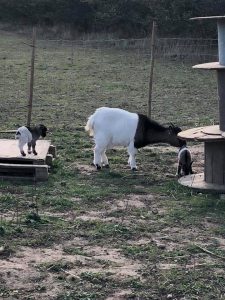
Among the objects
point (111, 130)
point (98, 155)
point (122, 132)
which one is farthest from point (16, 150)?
point (122, 132)

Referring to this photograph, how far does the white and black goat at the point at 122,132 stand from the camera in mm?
9648

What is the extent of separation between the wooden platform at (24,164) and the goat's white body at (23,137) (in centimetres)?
18

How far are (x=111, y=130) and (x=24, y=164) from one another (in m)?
1.45

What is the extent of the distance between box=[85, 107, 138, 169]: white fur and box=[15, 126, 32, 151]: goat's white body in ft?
3.26

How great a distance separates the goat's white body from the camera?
9141mm

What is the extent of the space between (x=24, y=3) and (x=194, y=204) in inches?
1376

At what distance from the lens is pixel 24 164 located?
910 cm

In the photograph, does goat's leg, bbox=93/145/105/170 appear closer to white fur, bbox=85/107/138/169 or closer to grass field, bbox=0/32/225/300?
white fur, bbox=85/107/138/169

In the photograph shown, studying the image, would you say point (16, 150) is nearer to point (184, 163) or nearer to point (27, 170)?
point (27, 170)

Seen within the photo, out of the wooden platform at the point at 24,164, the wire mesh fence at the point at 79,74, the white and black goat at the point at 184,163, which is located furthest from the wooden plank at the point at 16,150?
the wire mesh fence at the point at 79,74

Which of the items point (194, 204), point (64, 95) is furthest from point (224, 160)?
point (64, 95)

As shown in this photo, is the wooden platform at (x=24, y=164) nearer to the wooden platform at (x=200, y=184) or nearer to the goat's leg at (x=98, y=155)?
the goat's leg at (x=98, y=155)

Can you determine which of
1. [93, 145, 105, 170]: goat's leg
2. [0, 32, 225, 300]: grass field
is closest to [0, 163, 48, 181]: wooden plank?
[0, 32, 225, 300]: grass field

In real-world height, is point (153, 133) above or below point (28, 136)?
above
